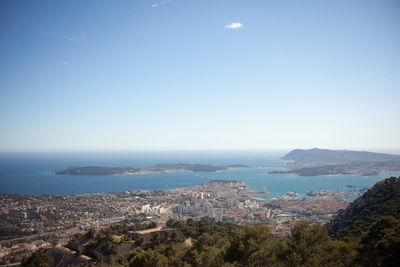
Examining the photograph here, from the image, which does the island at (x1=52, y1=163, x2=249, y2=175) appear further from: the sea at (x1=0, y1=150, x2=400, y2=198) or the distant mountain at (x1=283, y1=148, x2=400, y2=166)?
the distant mountain at (x1=283, y1=148, x2=400, y2=166)

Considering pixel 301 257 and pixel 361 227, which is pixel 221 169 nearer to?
pixel 361 227

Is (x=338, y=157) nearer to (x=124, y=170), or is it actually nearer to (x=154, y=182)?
(x=154, y=182)

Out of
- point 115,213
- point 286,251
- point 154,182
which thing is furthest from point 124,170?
point 286,251

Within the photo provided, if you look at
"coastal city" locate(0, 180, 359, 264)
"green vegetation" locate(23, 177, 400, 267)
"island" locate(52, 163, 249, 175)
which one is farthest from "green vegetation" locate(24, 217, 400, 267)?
"island" locate(52, 163, 249, 175)

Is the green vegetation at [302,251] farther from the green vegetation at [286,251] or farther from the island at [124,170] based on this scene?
the island at [124,170]

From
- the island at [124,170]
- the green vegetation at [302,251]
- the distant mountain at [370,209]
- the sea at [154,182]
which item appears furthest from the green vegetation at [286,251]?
the island at [124,170]

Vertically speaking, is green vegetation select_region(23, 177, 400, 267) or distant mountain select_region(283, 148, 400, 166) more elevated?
green vegetation select_region(23, 177, 400, 267)

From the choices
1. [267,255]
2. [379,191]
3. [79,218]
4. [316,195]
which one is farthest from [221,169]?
[267,255]
